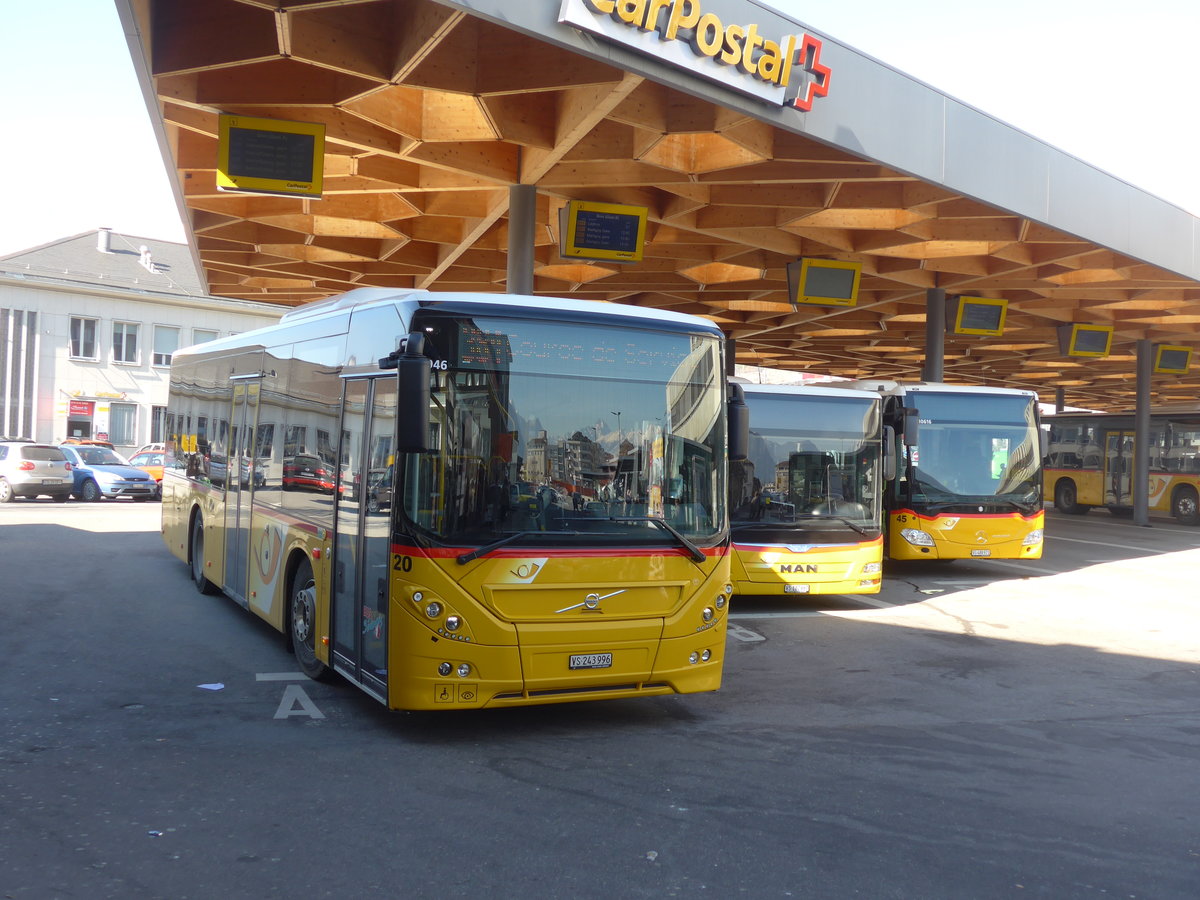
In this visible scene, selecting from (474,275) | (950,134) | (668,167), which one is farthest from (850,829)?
(474,275)

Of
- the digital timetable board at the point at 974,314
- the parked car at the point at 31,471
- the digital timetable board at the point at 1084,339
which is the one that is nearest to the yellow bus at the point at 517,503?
the digital timetable board at the point at 974,314

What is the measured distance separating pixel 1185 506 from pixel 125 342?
42.6 meters

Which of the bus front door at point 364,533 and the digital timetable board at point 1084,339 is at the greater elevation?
the digital timetable board at point 1084,339

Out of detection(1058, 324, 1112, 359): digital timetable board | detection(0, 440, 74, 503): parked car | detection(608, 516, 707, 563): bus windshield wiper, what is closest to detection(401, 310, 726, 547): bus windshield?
detection(608, 516, 707, 563): bus windshield wiper

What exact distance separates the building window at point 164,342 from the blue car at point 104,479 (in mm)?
19830

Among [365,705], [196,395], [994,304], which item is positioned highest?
[994,304]

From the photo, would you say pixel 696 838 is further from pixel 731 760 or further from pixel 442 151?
pixel 442 151

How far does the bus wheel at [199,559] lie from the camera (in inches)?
500

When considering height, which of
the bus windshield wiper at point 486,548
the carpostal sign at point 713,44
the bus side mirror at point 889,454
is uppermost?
the carpostal sign at point 713,44

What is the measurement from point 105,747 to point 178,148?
950cm

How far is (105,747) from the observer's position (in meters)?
6.53

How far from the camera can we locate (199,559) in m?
12.9

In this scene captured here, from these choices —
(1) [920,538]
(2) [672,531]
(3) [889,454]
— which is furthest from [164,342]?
(2) [672,531]

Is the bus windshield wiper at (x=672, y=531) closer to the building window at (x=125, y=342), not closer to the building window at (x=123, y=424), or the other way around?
the building window at (x=123, y=424)
